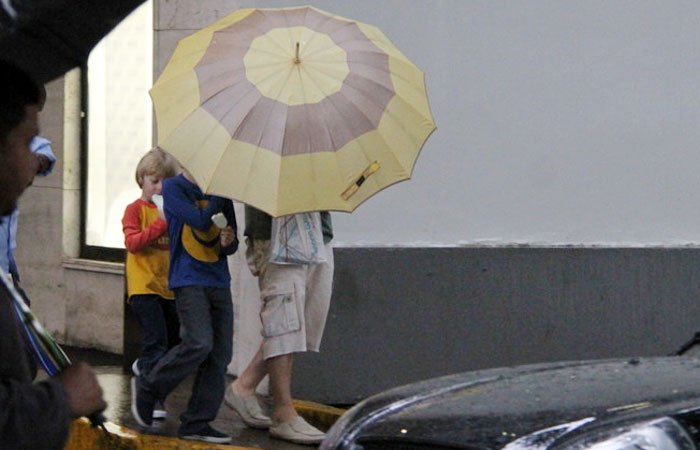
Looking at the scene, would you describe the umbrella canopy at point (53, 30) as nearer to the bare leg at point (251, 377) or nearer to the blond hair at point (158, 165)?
the bare leg at point (251, 377)

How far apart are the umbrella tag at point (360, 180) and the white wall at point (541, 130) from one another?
2.35 meters

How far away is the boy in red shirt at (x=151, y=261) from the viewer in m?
7.02

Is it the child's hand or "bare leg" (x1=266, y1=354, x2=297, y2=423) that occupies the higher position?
the child's hand

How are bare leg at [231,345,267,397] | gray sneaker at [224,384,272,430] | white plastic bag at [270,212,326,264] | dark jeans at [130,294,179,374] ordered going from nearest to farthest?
white plastic bag at [270,212,326,264] < bare leg at [231,345,267,397] < gray sneaker at [224,384,272,430] < dark jeans at [130,294,179,374]

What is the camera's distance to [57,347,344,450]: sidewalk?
646 centimetres

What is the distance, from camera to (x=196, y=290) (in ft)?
20.5

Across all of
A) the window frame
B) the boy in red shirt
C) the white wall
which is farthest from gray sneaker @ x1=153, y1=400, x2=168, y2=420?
the window frame

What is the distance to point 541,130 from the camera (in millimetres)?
7848

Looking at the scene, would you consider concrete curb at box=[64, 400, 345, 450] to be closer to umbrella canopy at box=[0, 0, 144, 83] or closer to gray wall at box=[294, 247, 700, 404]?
gray wall at box=[294, 247, 700, 404]

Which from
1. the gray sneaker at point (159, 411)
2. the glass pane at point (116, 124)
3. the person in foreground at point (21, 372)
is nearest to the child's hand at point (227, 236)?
the gray sneaker at point (159, 411)

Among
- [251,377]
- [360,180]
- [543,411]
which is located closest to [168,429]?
[251,377]

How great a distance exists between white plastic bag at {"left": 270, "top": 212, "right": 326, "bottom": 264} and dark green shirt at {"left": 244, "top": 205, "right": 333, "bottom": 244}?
4.4 inches

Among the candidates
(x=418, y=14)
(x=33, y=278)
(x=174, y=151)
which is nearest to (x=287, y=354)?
(x=174, y=151)

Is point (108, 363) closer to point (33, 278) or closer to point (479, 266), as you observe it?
point (33, 278)
